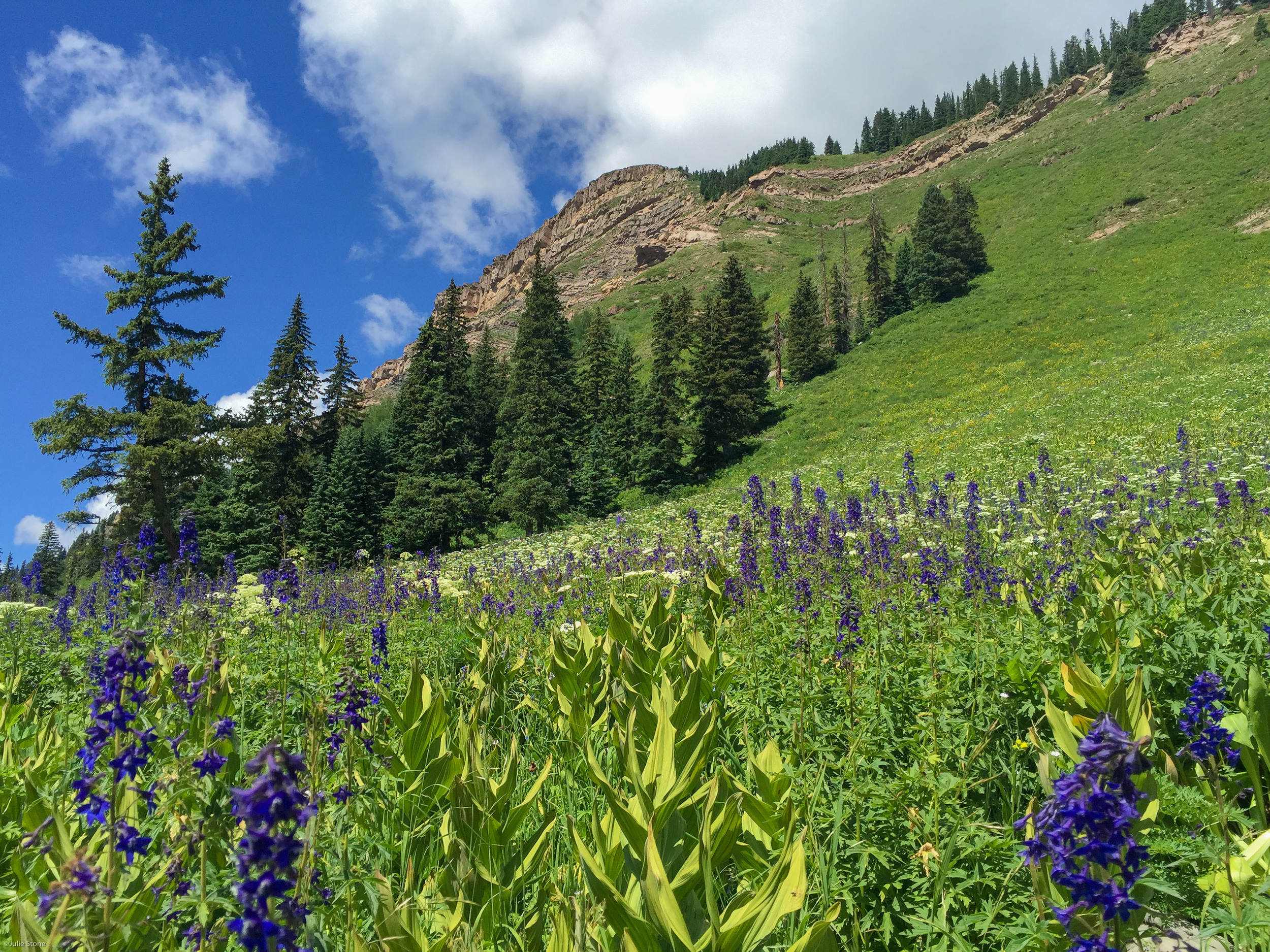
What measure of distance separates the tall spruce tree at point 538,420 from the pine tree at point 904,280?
24150 mm

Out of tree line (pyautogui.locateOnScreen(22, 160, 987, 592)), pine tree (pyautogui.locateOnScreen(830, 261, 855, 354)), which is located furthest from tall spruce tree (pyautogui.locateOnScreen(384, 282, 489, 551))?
pine tree (pyautogui.locateOnScreen(830, 261, 855, 354))

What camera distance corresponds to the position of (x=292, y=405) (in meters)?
33.3

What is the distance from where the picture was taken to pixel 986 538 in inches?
290

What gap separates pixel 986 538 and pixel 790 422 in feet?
80.2

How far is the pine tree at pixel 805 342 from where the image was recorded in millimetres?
38344

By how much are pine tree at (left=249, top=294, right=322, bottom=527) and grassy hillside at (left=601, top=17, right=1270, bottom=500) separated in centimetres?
2177

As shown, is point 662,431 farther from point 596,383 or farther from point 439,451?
point 439,451

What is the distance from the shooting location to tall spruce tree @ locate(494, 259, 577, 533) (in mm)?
26328

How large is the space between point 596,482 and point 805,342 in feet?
59.4

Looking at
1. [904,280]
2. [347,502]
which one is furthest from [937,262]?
[347,502]

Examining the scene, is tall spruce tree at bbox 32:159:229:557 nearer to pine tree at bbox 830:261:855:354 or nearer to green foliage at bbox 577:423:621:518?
green foliage at bbox 577:423:621:518

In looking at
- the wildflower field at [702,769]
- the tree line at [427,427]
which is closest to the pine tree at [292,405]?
the tree line at [427,427]

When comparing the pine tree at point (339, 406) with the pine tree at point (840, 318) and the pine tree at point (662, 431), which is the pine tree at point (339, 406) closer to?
the pine tree at point (662, 431)

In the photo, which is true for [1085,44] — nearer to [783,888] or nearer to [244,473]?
[244,473]
